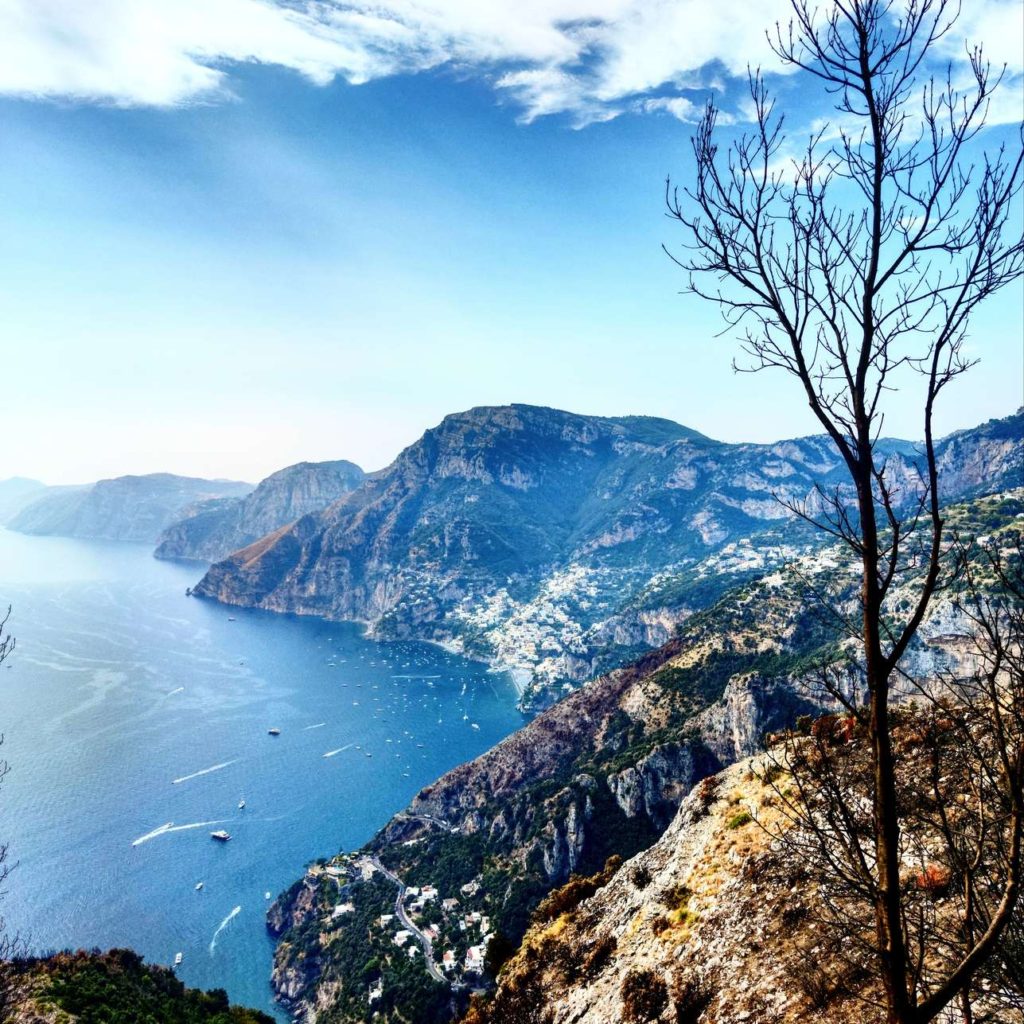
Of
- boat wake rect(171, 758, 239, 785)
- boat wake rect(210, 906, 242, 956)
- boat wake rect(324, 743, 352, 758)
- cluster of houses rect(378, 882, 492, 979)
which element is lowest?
boat wake rect(210, 906, 242, 956)

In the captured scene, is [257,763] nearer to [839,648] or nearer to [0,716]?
[0,716]

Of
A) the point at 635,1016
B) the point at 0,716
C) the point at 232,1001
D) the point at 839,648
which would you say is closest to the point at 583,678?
the point at 839,648

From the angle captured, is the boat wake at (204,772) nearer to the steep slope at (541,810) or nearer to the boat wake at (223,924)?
the boat wake at (223,924)

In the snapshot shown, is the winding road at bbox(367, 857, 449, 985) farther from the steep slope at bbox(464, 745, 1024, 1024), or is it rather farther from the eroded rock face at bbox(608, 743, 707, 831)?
the steep slope at bbox(464, 745, 1024, 1024)

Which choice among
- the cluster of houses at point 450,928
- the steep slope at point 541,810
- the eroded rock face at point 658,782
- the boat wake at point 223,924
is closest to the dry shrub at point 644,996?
the steep slope at point 541,810

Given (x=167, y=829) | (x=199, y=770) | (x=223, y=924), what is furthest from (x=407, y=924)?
(x=199, y=770)

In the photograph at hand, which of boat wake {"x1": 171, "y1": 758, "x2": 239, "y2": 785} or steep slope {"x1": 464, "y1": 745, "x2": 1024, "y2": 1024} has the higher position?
steep slope {"x1": 464, "y1": 745, "x2": 1024, "y2": 1024}

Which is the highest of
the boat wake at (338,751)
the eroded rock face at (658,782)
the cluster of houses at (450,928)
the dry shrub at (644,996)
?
the dry shrub at (644,996)

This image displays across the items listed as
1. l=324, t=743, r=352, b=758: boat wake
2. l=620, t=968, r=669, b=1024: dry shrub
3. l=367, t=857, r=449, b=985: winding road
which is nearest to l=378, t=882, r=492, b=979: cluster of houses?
l=367, t=857, r=449, b=985: winding road
